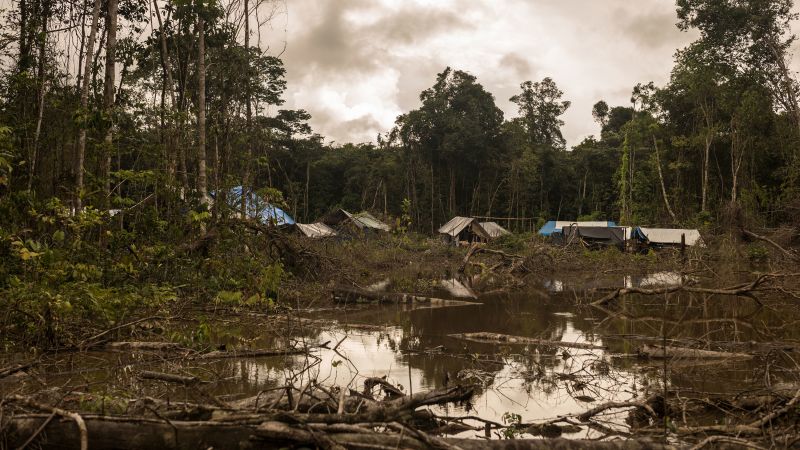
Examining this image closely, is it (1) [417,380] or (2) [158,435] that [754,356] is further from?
(2) [158,435]

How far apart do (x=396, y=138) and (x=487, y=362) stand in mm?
42258

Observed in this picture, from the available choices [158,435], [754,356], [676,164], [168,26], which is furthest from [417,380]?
[676,164]

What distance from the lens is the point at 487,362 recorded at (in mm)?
7340

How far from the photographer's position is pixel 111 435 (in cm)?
343

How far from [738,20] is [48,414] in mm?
32996

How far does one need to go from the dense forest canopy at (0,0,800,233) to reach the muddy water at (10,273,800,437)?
2658 millimetres

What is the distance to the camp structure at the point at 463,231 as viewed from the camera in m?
36.5

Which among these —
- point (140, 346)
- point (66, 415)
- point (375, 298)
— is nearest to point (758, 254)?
point (375, 298)

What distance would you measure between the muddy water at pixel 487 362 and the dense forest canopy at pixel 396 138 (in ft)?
8.72

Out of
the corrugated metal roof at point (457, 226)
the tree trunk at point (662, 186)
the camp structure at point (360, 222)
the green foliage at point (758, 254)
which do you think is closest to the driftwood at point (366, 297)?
the camp structure at point (360, 222)

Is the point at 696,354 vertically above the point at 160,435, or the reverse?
the point at 160,435

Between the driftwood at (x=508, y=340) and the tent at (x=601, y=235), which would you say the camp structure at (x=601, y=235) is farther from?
the driftwood at (x=508, y=340)

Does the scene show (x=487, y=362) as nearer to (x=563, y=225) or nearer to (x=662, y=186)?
(x=563, y=225)

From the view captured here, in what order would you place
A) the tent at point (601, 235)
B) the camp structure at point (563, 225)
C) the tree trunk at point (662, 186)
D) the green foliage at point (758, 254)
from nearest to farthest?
the green foliage at point (758, 254) < the tent at point (601, 235) < the camp structure at point (563, 225) < the tree trunk at point (662, 186)
